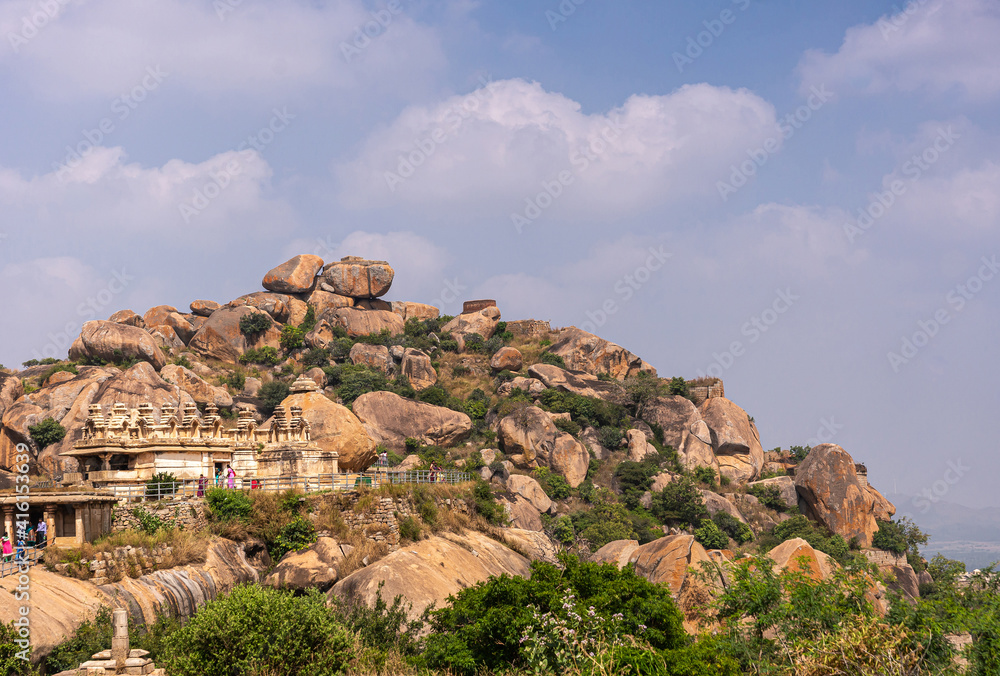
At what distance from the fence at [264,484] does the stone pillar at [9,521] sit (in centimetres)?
257

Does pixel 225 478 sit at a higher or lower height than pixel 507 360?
lower

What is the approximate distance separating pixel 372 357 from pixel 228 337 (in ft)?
44.8

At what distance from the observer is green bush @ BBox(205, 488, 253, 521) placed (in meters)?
26.8

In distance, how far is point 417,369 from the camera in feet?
250

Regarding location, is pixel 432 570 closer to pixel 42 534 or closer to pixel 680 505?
pixel 42 534

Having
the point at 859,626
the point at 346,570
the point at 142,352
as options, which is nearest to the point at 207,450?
the point at 346,570

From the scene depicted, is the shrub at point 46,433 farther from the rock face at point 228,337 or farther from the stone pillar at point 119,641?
the stone pillar at point 119,641

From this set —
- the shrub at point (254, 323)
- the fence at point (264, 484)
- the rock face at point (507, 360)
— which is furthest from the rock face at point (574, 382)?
the fence at point (264, 484)

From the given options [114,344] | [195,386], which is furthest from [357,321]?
[114,344]

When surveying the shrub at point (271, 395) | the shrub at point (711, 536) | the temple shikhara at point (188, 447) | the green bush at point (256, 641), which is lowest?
the shrub at point (711, 536)

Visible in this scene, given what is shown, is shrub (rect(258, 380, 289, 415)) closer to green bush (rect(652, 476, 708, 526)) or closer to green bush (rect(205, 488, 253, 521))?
green bush (rect(652, 476, 708, 526))

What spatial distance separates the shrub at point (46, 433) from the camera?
55.6 meters

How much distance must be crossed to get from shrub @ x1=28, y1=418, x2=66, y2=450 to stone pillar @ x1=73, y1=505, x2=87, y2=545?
35.7 metres

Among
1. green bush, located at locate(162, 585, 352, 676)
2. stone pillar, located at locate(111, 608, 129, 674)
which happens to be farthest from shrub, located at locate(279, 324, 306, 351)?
green bush, located at locate(162, 585, 352, 676)
